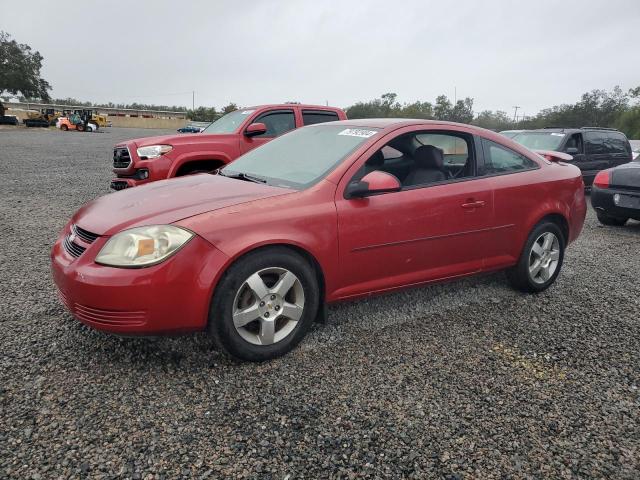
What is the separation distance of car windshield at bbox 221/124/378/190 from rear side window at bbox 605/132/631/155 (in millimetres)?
9971

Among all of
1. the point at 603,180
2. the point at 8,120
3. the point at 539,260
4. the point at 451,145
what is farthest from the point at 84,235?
the point at 8,120

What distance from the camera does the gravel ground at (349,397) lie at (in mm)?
2166

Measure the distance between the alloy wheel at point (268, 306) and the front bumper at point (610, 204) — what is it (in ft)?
21.2

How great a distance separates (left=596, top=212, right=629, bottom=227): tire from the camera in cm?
805

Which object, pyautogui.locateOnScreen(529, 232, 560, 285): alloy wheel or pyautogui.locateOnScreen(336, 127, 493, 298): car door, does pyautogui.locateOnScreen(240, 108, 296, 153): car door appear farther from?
pyautogui.locateOnScreen(529, 232, 560, 285): alloy wheel

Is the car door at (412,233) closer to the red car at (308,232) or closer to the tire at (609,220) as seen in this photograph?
the red car at (308,232)

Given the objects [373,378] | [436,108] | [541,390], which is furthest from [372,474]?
[436,108]

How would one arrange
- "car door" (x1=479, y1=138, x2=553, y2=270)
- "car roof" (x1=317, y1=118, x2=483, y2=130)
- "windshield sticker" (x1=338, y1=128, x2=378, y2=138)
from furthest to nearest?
"car door" (x1=479, y1=138, x2=553, y2=270) → "car roof" (x1=317, y1=118, x2=483, y2=130) → "windshield sticker" (x1=338, y1=128, x2=378, y2=138)

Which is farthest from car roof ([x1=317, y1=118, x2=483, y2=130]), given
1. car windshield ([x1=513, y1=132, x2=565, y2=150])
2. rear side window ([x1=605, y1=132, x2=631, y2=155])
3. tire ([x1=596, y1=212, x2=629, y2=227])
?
rear side window ([x1=605, y1=132, x2=631, y2=155])

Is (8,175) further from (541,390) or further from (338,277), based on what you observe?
(541,390)

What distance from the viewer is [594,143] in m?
11.0

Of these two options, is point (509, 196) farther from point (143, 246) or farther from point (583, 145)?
point (583, 145)

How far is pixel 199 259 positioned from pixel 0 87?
70290 millimetres

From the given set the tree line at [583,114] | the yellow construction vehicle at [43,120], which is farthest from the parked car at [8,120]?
the tree line at [583,114]
